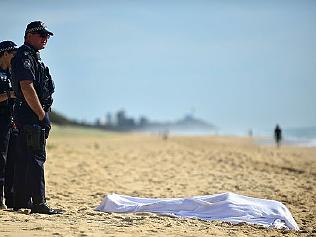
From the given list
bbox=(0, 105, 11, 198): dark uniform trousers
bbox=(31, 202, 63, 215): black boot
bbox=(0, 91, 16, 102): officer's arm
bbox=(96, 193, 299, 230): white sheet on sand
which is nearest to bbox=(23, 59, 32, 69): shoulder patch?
bbox=(0, 91, 16, 102): officer's arm

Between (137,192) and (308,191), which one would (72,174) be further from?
(308,191)

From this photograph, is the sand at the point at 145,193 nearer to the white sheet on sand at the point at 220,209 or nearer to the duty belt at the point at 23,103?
the white sheet on sand at the point at 220,209

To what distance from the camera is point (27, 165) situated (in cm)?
573

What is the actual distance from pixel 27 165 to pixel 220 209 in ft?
7.35

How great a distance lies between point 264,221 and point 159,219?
118cm

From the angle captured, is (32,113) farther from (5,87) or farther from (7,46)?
(7,46)

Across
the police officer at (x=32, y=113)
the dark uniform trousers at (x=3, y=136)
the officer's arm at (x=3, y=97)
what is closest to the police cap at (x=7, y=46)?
the police officer at (x=32, y=113)

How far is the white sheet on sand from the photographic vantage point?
19.4ft

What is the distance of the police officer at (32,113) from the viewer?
554 centimetres

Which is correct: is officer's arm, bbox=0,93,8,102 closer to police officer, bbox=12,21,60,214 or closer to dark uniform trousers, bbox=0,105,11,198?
dark uniform trousers, bbox=0,105,11,198

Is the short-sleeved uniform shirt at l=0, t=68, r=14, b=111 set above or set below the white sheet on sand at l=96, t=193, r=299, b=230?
above

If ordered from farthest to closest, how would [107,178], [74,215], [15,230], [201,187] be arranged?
[107,178] < [201,187] < [74,215] < [15,230]

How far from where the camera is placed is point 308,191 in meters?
9.69

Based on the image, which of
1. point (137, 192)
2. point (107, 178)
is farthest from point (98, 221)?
point (107, 178)
